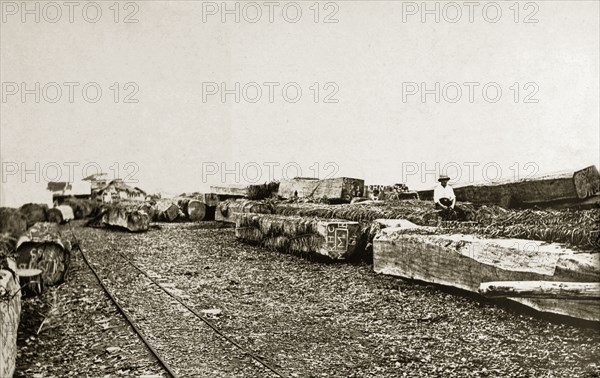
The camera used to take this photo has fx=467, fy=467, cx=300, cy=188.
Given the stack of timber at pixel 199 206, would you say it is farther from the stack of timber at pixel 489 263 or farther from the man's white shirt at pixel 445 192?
the stack of timber at pixel 489 263

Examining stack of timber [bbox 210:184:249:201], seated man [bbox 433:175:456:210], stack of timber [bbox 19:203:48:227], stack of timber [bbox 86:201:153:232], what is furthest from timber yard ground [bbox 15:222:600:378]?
stack of timber [bbox 210:184:249:201]

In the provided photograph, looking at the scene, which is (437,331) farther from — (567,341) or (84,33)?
(84,33)

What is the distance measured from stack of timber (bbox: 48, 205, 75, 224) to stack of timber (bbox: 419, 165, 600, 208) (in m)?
14.4

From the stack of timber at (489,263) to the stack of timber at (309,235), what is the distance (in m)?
0.95

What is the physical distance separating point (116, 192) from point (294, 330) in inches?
761

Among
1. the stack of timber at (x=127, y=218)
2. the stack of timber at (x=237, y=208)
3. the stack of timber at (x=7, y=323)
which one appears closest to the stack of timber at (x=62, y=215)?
the stack of timber at (x=127, y=218)

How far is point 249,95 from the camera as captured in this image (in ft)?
18.5

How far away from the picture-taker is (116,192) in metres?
21.5

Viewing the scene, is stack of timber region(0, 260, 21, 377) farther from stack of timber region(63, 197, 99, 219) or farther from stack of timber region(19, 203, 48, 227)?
stack of timber region(63, 197, 99, 219)

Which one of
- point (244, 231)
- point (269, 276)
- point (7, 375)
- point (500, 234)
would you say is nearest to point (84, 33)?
point (7, 375)

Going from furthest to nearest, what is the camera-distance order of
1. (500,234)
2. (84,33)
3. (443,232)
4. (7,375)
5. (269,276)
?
(269,276), (443,232), (500,234), (84,33), (7,375)

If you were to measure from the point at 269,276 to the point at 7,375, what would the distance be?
391 centimetres

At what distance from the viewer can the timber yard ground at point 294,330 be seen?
329 centimetres

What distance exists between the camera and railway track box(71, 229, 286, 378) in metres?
3.32
